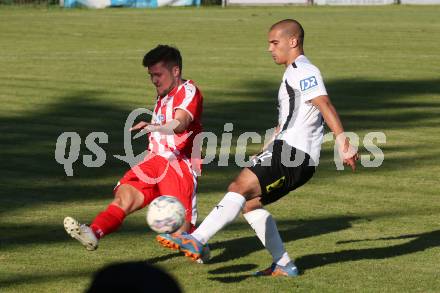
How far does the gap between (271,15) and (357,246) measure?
122 ft

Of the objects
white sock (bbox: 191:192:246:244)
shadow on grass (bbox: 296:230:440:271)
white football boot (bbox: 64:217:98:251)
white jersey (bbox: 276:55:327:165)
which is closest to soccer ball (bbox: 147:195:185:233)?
white sock (bbox: 191:192:246:244)

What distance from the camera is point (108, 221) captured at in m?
8.49

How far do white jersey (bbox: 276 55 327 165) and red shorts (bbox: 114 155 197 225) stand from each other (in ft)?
3.46

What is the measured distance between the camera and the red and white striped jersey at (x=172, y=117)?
905 centimetres

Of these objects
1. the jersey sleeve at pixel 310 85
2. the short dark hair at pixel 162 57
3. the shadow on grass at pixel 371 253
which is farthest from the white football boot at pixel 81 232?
the jersey sleeve at pixel 310 85

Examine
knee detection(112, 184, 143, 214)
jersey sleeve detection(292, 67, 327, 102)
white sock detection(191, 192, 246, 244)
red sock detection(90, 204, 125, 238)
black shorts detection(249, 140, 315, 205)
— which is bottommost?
red sock detection(90, 204, 125, 238)

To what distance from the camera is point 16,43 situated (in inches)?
1300

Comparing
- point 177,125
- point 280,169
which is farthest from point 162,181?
point 280,169

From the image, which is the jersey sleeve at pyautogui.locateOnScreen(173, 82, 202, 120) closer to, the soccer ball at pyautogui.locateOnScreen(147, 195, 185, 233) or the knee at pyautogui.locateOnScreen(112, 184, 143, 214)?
the knee at pyautogui.locateOnScreen(112, 184, 143, 214)

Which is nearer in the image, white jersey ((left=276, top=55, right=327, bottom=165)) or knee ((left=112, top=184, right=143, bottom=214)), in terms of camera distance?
white jersey ((left=276, top=55, right=327, bottom=165))

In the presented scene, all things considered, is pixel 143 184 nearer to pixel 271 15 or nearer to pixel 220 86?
Answer: pixel 220 86

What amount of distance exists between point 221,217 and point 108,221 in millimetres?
989

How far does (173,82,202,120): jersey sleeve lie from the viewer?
8.96 meters

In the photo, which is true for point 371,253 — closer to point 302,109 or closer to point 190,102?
point 302,109
